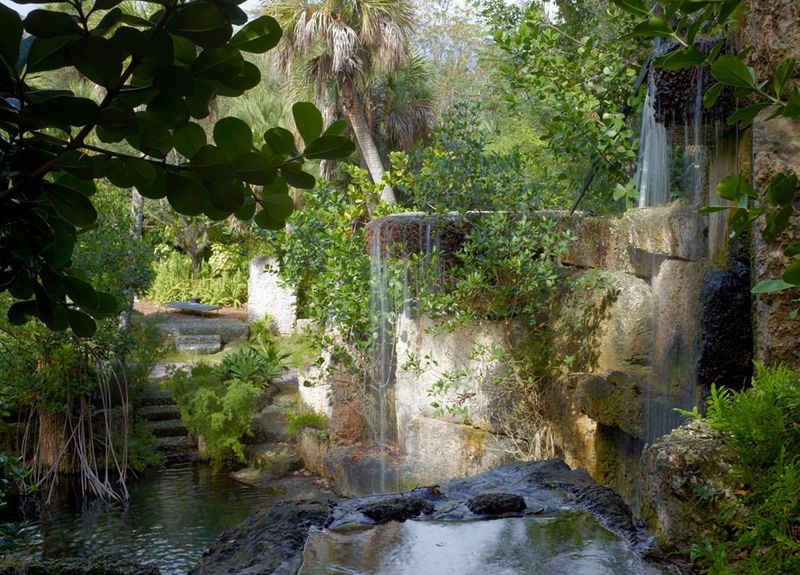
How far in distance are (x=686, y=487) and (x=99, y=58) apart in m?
3.37

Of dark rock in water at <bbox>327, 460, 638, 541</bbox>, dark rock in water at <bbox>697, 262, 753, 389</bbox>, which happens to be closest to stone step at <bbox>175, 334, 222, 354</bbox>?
dark rock in water at <bbox>697, 262, 753, 389</bbox>

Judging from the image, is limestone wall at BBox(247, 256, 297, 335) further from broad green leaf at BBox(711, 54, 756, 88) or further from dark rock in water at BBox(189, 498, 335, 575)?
broad green leaf at BBox(711, 54, 756, 88)

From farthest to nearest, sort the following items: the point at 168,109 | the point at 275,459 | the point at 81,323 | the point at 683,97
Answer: the point at 275,459 → the point at 683,97 → the point at 81,323 → the point at 168,109

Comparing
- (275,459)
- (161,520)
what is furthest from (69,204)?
(275,459)

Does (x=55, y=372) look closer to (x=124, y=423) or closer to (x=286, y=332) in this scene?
(x=124, y=423)

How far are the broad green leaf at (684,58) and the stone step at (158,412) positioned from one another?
47.6 ft

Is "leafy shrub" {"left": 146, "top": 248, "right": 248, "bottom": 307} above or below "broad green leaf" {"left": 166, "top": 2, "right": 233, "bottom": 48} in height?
above

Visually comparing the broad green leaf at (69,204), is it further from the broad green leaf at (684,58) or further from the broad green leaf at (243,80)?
the broad green leaf at (684,58)

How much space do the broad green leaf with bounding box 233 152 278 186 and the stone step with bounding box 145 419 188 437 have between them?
47.0 ft

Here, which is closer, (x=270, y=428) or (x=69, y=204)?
(x=69, y=204)

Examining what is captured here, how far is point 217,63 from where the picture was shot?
945 mm

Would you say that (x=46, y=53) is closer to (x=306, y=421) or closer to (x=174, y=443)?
(x=306, y=421)

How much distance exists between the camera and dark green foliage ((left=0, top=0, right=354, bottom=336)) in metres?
0.84

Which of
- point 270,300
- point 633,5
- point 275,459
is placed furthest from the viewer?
point 270,300
